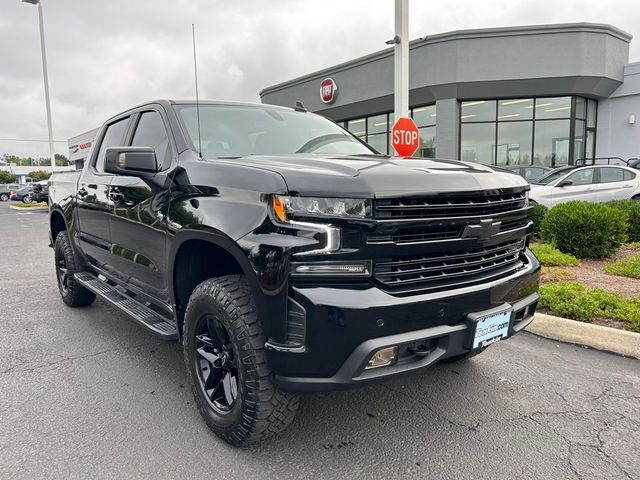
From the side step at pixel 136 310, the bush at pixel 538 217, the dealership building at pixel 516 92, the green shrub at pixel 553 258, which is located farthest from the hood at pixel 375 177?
the dealership building at pixel 516 92

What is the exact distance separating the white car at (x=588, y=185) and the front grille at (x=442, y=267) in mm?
9050

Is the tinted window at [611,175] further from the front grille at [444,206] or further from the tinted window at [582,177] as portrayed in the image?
the front grille at [444,206]

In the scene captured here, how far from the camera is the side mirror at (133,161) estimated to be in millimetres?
2963

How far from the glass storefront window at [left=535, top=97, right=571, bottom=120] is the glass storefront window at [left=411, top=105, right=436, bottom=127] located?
405cm

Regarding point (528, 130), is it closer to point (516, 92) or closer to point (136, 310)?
point (516, 92)

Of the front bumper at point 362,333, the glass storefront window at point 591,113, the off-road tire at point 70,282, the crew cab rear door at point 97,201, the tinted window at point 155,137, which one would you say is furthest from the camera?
the glass storefront window at point 591,113

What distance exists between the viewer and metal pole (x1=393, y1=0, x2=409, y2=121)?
8906 mm

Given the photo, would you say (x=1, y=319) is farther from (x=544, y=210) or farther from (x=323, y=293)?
(x=544, y=210)

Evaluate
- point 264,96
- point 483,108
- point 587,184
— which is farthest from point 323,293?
point 264,96

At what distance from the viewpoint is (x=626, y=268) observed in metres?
5.88

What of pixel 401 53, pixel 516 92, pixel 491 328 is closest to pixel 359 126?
pixel 516 92

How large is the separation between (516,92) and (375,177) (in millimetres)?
19176

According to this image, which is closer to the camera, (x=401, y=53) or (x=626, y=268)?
(x=626, y=268)

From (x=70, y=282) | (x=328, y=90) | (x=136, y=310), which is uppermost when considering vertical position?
(x=328, y=90)
